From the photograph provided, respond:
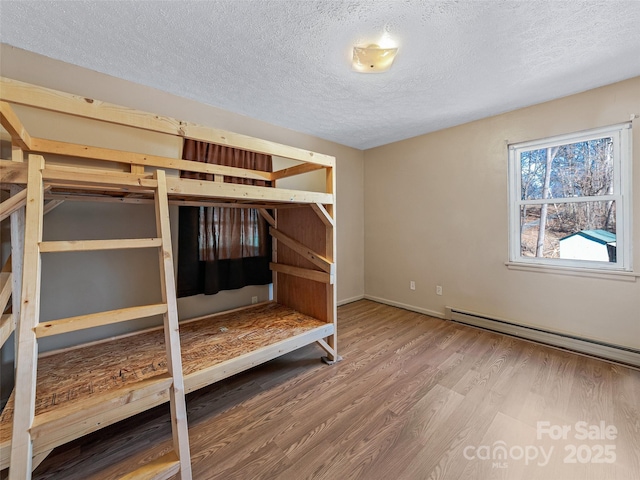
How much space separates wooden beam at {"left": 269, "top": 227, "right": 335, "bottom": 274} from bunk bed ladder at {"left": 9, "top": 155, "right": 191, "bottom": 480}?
4.37 feet

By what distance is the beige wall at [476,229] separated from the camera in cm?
234

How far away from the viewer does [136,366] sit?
5.55ft

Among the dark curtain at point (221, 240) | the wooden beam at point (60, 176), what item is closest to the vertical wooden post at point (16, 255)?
the wooden beam at point (60, 176)

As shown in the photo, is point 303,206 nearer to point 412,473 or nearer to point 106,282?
point 106,282

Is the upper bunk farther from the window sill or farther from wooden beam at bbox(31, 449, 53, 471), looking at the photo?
the window sill

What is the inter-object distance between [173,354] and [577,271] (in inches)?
136

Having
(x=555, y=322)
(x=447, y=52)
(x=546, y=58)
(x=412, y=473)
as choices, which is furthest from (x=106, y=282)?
(x=555, y=322)

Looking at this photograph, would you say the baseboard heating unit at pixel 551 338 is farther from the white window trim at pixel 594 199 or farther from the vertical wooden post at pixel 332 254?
the vertical wooden post at pixel 332 254

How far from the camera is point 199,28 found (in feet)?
5.42

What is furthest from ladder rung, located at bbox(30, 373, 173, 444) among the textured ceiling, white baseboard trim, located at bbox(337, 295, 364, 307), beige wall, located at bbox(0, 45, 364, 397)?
white baseboard trim, located at bbox(337, 295, 364, 307)

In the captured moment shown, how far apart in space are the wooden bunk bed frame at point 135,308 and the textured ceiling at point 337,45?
2.21ft

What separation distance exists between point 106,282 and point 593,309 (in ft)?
14.5

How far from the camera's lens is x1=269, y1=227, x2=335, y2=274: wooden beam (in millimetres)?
2367

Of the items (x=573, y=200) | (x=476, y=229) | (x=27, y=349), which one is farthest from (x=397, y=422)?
(x=573, y=200)
